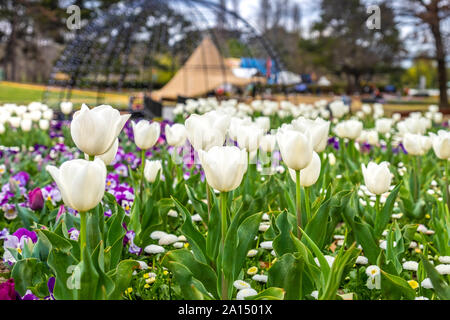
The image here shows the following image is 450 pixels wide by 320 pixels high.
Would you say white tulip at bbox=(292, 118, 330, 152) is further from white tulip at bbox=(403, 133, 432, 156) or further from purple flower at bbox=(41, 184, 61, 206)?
purple flower at bbox=(41, 184, 61, 206)

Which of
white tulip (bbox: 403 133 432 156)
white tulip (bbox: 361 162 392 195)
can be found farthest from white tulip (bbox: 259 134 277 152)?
white tulip (bbox: 403 133 432 156)

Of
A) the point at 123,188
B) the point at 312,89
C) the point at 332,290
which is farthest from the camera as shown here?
the point at 312,89

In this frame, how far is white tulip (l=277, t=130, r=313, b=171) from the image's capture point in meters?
1.43

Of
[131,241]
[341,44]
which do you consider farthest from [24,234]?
[341,44]

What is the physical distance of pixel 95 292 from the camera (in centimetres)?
123

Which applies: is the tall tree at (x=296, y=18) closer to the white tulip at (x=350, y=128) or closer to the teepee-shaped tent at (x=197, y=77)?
the teepee-shaped tent at (x=197, y=77)

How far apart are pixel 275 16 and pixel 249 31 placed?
1048 inches

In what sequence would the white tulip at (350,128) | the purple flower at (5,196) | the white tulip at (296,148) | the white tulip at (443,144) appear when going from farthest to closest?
the white tulip at (350,128), the purple flower at (5,196), the white tulip at (443,144), the white tulip at (296,148)

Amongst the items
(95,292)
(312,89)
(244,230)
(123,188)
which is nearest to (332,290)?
(244,230)

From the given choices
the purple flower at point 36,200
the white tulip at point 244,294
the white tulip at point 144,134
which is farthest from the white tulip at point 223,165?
the purple flower at point 36,200

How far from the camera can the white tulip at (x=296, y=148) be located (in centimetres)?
143

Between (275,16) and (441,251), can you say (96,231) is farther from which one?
(275,16)

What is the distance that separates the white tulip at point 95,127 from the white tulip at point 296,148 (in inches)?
18.9

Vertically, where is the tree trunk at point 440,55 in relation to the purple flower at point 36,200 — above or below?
above
